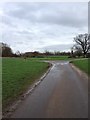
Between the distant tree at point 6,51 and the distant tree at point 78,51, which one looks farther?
the distant tree at point 78,51

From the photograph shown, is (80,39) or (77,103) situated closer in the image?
(77,103)

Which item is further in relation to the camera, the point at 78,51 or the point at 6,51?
the point at 78,51

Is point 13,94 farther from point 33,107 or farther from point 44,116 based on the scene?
point 44,116

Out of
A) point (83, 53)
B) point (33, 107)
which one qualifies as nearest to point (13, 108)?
point (33, 107)

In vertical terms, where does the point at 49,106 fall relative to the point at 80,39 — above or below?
below

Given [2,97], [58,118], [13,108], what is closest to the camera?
[58,118]

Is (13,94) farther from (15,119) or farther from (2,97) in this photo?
(15,119)

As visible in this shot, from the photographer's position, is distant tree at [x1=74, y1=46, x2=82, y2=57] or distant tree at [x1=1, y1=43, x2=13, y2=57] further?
distant tree at [x1=74, y1=46, x2=82, y2=57]

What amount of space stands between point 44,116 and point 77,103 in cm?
239

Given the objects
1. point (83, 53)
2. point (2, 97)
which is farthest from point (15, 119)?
point (83, 53)

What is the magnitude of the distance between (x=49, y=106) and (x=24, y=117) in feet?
5.78

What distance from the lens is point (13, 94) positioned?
14.1 m

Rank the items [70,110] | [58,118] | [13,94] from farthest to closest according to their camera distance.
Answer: [13,94], [70,110], [58,118]

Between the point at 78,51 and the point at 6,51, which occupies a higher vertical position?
the point at 78,51
